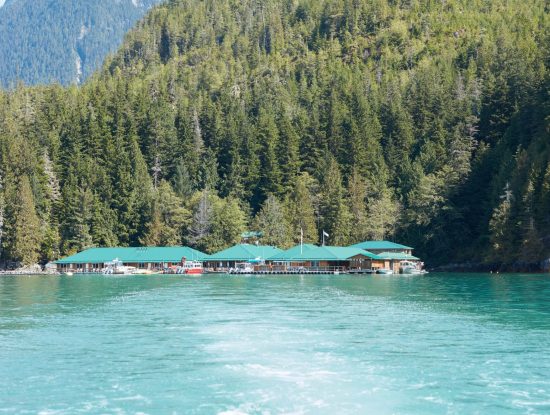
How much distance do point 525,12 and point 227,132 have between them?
7891 cm

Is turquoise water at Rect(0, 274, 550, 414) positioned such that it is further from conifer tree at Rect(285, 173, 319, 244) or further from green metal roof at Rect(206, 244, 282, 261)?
conifer tree at Rect(285, 173, 319, 244)

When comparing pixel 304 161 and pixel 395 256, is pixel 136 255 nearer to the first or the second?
pixel 304 161

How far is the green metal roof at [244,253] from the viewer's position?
11853 centimetres

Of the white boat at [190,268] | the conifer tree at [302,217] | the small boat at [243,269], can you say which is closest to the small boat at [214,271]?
the white boat at [190,268]

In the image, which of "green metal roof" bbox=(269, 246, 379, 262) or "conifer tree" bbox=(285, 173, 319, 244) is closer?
"green metal roof" bbox=(269, 246, 379, 262)

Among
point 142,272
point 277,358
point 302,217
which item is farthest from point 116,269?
point 277,358

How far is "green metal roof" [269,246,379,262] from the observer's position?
11388 centimetres

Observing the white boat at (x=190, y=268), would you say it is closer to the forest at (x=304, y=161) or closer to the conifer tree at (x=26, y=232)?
the forest at (x=304, y=161)

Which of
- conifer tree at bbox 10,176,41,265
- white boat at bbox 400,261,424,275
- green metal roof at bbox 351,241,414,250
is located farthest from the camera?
conifer tree at bbox 10,176,41,265

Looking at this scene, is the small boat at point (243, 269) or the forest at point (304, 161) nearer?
the small boat at point (243, 269)

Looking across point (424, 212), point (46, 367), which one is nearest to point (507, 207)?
point (424, 212)

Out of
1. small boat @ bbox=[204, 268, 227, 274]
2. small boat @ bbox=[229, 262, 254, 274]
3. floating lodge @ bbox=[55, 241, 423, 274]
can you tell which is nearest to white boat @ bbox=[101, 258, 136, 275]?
floating lodge @ bbox=[55, 241, 423, 274]

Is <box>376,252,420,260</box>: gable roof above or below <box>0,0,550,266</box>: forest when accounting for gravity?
below

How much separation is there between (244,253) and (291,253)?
7104mm
